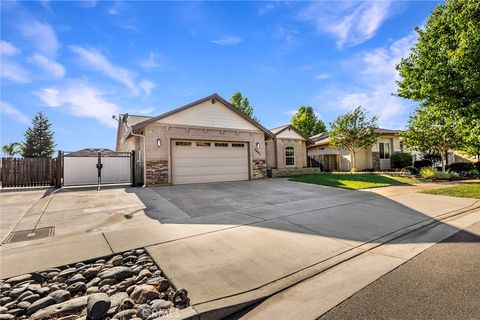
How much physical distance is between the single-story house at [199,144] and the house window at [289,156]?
13.6ft

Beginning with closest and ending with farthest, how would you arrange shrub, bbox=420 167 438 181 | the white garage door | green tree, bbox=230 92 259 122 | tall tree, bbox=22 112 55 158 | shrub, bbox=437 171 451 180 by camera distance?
the white garage door < shrub, bbox=420 167 438 181 < shrub, bbox=437 171 451 180 < green tree, bbox=230 92 259 122 < tall tree, bbox=22 112 55 158

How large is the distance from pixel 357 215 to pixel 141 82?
11.3 m

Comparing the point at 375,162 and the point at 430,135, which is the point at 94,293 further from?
the point at 375,162

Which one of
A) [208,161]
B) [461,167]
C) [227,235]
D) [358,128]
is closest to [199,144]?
[208,161]

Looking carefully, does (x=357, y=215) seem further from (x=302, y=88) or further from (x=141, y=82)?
(x=302, y=88)

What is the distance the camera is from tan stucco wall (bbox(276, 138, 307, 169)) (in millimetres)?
19516

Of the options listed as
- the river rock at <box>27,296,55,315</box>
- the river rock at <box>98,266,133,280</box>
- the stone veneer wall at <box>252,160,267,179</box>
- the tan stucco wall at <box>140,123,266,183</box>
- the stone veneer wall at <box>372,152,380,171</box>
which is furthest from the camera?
the stone veneer wall at <box>372,152,380,171</box>

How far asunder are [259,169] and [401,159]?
51.7ft

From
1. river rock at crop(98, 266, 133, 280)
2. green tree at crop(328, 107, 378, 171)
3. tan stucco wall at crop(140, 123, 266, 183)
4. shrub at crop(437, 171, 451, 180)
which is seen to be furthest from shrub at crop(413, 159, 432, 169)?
river rock at crop(98, 266, 133, 280)

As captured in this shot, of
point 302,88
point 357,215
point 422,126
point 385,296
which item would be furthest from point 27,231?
point 422,126

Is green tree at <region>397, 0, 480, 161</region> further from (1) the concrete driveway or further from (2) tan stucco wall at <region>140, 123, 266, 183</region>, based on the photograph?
(2) tan stucco wall at <region>140, 123, 266, 183</region>

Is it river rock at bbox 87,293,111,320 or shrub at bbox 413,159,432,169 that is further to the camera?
shrub at bbox 413,159,432,169

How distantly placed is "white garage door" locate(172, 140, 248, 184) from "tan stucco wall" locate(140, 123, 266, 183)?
1.09 ft

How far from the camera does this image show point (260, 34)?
34.7ft
